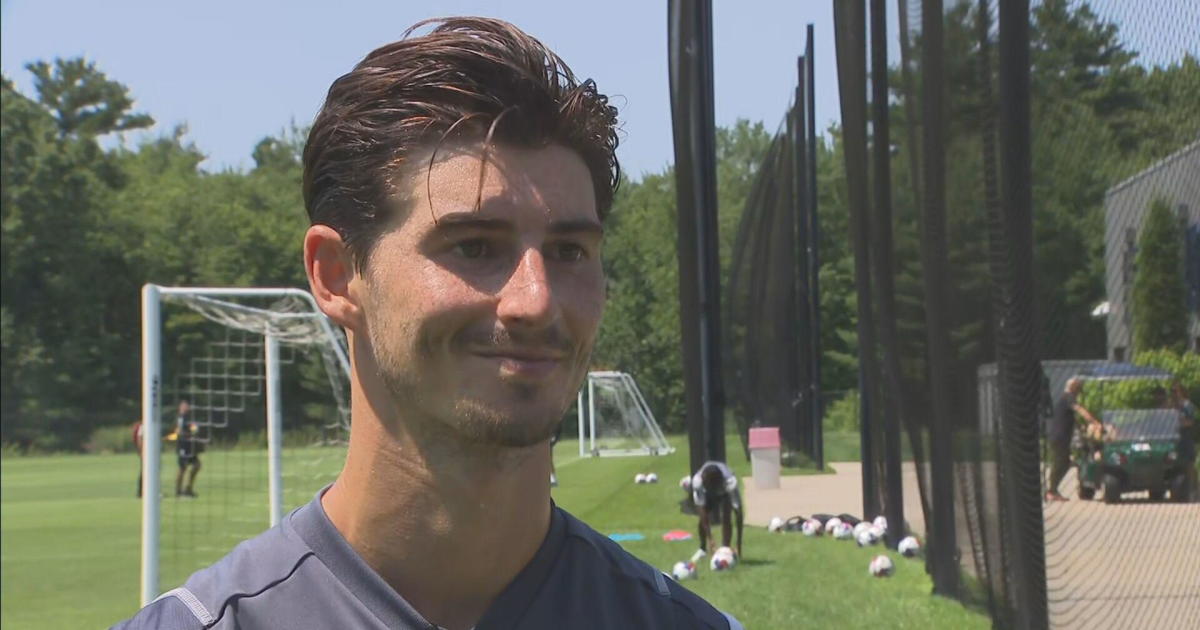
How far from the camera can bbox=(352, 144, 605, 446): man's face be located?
4.32 feet

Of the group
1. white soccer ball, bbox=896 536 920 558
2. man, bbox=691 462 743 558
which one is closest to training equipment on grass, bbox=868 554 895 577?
white soccer ball, bbox=896 536 920 558

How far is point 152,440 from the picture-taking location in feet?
36.0

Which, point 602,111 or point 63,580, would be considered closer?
point 602,111

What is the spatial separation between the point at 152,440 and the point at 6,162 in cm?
5390

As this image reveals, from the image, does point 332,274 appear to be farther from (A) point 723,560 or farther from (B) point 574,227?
(A) point 723,560

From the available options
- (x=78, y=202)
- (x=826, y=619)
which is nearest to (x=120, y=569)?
(x=826, y=619)

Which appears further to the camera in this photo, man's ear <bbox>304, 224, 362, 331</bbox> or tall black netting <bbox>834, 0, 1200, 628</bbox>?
tall black netting <bbox>834, 0, 1200, 628</bbox>

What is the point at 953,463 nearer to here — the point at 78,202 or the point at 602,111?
the point at 602,111

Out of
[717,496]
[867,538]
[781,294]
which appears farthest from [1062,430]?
[781,294]

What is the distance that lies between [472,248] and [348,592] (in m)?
0.34

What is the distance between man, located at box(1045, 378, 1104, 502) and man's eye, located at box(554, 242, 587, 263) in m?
4.74

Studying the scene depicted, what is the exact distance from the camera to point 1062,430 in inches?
232

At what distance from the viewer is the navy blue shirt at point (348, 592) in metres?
1.41

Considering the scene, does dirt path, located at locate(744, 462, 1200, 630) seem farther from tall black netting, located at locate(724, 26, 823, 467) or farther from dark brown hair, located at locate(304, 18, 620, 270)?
tall black netting, located at locate(724, 26, 823, 467)
